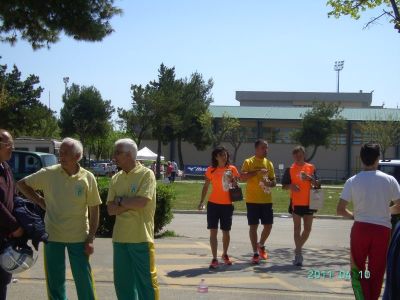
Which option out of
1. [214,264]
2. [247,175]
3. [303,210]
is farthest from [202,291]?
[303,210]

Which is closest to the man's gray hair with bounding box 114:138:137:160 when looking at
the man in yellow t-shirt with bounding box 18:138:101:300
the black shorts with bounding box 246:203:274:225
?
the man in yellow t-shirt with bounding box 18:138:101:300

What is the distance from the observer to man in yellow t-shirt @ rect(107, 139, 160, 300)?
200 inches

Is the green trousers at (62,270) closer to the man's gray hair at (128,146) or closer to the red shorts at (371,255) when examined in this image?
the man's gray hair at (128,146)

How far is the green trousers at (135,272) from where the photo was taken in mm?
5082

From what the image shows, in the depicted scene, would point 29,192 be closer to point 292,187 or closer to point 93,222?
point 93,222

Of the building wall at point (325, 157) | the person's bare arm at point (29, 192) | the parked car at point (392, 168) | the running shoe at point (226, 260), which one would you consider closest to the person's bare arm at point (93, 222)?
the person's bare arm at point (29, 192)

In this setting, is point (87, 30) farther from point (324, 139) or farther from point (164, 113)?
point (324, 139)

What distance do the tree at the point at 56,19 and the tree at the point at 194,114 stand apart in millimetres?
41329

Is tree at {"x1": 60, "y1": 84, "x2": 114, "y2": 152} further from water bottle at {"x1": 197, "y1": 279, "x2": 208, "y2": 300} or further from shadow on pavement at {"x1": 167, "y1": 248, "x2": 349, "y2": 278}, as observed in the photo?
water bottle at {"x1": 197, "y1": 279, "x2": 208, "y2": 300}

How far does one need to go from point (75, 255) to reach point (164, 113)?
4560cm

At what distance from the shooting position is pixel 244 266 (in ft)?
27.2

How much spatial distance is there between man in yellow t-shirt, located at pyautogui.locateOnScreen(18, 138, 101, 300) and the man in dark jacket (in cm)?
46

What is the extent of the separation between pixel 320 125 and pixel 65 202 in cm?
5042

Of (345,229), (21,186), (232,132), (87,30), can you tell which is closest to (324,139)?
(232,132)
